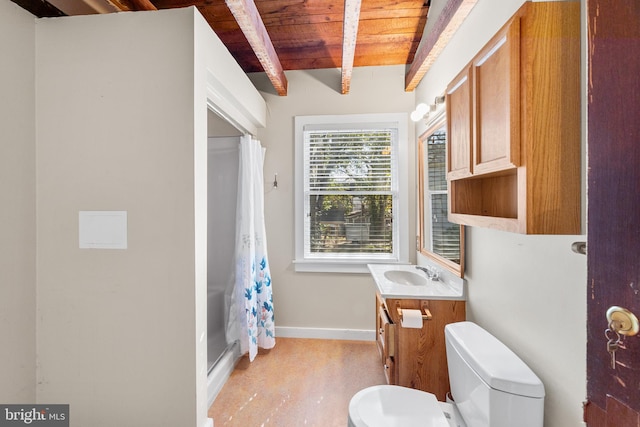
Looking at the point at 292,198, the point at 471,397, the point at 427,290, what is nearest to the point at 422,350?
the point at 427,290

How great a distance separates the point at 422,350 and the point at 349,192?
1438 mm

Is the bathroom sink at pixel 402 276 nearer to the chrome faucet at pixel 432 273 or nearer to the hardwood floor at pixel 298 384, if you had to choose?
the chrome faucet at pixel 432 273

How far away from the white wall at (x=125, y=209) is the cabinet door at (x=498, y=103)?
1270 millimetres

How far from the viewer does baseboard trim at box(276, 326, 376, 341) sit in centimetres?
260

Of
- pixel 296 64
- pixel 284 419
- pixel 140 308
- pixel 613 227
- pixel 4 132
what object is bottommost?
pixel 284 419

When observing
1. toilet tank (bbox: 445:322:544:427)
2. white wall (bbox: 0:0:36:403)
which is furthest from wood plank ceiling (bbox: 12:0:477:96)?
toilet tank (bbox: 445:322:544:427)

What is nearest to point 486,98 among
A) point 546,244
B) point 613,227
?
point 546,244

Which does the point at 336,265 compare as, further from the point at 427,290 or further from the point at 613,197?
the point at 613,197

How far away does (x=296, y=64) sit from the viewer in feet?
8.53

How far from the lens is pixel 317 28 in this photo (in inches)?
86.1

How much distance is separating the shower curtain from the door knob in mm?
2060

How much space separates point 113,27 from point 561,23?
1.89 m

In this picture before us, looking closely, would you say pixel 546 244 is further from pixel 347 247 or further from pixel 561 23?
pixel 347 247

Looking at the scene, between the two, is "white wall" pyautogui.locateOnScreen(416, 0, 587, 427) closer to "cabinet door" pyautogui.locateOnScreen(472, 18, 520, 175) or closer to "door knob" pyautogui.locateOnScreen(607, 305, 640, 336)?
"cabinet door" pyautogui.locateOnScreen(472, 18, 520, 175)
